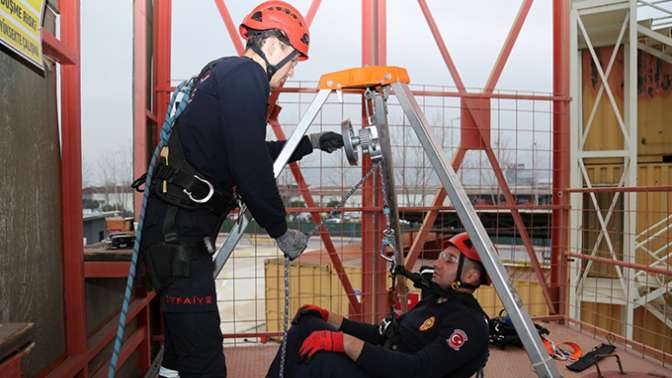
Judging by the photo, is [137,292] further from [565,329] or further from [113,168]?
[565,329]

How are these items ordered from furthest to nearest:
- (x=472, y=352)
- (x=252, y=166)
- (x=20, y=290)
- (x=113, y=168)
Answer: (x=113, y=168)
(x=472, y=352)
(x=252, y=166)
(x=20, y=290)

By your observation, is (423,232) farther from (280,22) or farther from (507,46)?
(280,22)

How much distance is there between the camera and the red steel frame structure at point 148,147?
169 centimetres

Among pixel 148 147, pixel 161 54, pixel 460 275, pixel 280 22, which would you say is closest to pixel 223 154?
pixel 280 22

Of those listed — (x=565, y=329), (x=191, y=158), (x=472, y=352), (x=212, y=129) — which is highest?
(x=212, y=129)

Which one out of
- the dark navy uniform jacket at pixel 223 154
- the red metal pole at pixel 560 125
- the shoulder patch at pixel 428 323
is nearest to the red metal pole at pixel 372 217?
the shoulder patch at pixel 428 323

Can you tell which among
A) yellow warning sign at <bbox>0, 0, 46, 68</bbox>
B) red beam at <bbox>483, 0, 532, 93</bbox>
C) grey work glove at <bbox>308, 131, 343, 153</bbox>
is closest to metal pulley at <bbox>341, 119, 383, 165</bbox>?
grey work glove at <bbox>308, 131, 343, 153</bbox>

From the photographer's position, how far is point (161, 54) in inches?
130

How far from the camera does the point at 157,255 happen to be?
1.60m

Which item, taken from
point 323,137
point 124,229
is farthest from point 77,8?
point 124,229

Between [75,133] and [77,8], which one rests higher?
[77,8]

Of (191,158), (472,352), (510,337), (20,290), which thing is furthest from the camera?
(510,337)

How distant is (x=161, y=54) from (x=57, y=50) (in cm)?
192

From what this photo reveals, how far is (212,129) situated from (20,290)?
77 cm
